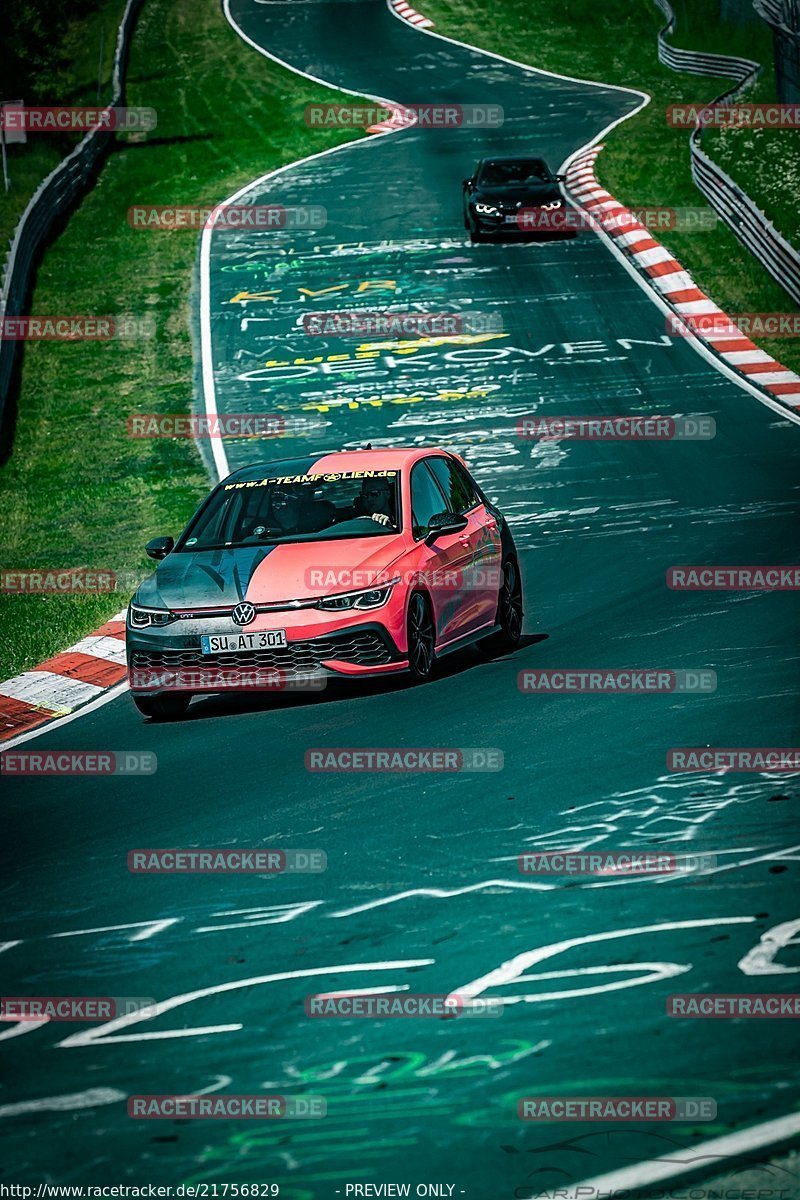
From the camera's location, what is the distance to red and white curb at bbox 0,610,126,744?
40.7 ft

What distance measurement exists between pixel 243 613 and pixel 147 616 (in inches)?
28.1

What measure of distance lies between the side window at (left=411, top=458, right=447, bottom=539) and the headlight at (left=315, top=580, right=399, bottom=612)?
1021 millimetres

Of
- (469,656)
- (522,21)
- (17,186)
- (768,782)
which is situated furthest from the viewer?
(522,21)

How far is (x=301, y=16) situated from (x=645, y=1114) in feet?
210

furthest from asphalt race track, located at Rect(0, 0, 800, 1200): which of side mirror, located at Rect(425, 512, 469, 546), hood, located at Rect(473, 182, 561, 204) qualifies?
hood, located at Rect(473, 182, 561, 204)

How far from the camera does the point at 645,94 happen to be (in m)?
49.1

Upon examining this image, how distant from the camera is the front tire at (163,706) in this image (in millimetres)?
11703

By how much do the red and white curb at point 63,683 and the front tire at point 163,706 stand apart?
830 millimetres


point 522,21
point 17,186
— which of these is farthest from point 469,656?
point 522,21

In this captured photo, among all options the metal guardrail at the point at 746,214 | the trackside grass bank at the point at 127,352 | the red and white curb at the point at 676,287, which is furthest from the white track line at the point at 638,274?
the trackside grass bank at the point at 127,352

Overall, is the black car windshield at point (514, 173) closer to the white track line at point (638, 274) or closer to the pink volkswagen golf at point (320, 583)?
the white track line at point (638, 274)

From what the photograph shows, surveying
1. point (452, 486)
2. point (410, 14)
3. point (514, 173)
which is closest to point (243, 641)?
point (452, 486)

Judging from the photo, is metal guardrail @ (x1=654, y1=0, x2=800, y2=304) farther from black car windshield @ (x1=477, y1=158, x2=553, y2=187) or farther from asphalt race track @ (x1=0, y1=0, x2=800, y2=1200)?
asphalt race track @ (x1=0, y1=0, x2=800, y2=1200)

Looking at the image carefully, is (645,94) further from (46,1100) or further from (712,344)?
(46,1100)
